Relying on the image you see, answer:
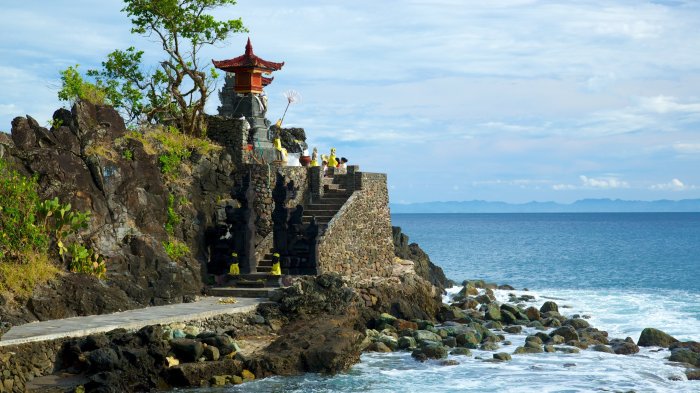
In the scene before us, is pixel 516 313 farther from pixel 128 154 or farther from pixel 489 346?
pixel 128 154

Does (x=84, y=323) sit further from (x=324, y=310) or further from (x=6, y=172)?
(x=324, y=310)

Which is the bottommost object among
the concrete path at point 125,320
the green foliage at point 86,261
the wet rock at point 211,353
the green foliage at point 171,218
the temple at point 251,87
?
the wet rock at point 211,353

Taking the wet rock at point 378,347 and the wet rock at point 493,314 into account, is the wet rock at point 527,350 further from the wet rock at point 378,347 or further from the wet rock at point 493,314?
the wet rock at point 493,314

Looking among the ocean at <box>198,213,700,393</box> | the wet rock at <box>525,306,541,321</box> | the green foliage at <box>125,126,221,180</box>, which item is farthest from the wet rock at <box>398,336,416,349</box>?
the wet rock at <box>525,306,541,321</box>

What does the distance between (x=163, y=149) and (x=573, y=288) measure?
37856 millimetres

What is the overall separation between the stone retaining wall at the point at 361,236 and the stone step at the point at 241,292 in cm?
278

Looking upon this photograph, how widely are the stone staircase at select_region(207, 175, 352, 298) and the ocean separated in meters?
4.58

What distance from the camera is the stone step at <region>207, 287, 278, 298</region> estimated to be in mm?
29219

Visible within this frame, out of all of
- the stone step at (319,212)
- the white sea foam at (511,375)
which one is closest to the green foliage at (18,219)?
the white sea foam at (511,375)

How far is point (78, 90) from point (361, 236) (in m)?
12.0

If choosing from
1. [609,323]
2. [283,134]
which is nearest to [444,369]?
[609,323]

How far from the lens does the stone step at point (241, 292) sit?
2922 cm

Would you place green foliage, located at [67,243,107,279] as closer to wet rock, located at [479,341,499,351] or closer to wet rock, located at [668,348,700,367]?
wet rock, located at [479,341,499,351]

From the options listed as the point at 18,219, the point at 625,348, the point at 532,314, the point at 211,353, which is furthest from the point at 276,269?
the point at 532,314
